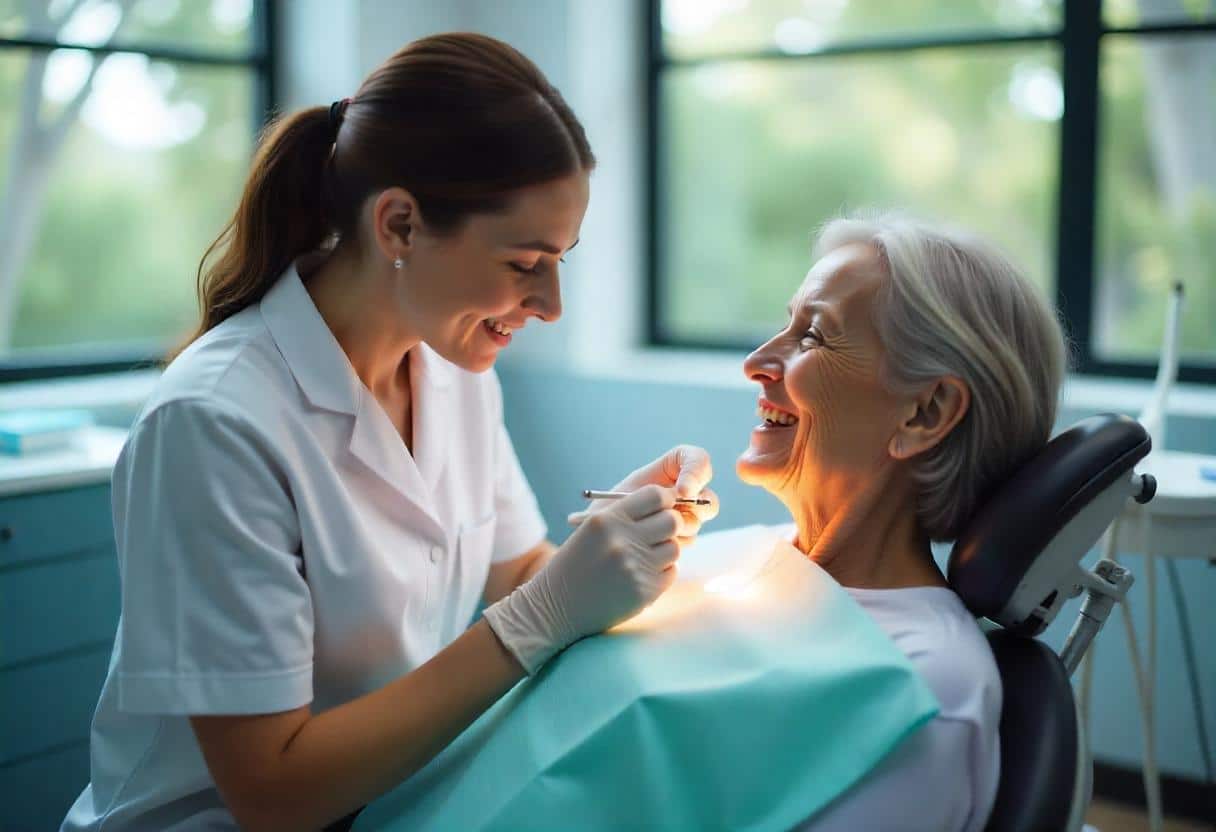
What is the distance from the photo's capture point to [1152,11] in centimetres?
270

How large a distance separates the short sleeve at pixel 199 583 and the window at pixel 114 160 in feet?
5.91

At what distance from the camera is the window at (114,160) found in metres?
2.92

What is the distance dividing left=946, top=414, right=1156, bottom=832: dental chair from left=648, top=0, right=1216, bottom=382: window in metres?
1.49

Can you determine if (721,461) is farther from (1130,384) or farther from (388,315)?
(388,315)

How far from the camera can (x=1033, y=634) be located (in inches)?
50.5

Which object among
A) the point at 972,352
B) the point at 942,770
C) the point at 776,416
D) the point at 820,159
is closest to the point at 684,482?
the point at 776,416

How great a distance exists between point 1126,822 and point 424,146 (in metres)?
2.03

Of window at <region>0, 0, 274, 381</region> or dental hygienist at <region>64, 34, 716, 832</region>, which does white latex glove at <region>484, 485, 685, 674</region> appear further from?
window at <region>0, 0, 274, 381</region>

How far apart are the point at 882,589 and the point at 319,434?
0.65 metres

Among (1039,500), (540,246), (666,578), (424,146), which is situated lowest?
(666,578)

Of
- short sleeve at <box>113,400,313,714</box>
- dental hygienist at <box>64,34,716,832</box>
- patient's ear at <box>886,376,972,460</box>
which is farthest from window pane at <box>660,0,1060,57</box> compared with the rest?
short sleeve at <box>113,400,313,714</box>

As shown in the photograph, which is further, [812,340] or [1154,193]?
[1154,193]

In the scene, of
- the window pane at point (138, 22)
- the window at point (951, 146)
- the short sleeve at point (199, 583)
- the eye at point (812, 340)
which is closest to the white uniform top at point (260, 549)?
the short sleeve at point (199, 583)

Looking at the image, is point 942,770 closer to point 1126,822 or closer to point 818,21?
point 1126,822
